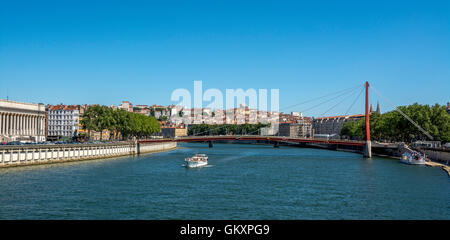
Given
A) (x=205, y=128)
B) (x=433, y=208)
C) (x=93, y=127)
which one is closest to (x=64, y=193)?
(x=433, y=208)

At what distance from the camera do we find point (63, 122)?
100 meters

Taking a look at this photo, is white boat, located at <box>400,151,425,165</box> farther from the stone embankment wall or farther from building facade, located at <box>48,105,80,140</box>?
building facade, located at <box>48,105,80,140</box>

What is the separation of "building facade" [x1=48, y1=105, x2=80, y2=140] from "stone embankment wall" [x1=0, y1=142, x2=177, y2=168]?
110ft

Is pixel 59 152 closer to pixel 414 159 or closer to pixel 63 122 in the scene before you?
pixel 414 159

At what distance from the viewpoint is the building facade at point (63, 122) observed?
100062 mm

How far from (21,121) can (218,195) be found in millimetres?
60832


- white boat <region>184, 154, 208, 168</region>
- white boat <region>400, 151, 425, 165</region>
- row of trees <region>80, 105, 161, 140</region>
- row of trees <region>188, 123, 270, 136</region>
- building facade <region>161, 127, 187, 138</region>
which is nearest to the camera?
white boat <region>184, 154, 208, 168</region>

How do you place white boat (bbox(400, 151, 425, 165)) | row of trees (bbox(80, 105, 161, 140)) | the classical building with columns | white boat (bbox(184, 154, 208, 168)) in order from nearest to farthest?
white boat (bbox(184, 154, 208, 168))
white boat (bbox(400, 151, 425, 165))
the classical building with columns
row of trees (bbox(80, 105, 161, 140))

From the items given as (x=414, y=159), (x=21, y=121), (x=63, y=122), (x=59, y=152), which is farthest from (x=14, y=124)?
(x=414, y=159)

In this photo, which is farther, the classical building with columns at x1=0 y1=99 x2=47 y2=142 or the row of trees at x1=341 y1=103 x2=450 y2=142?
the classical building with columns at x1=0 y1=99 x2=47 y2=142

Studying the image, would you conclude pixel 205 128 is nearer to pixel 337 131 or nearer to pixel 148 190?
pixel 337 131

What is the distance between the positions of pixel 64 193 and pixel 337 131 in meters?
179

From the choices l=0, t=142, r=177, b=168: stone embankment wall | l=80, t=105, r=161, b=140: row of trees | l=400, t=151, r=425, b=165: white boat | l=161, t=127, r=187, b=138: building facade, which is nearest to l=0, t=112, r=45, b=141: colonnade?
l=80, t=105, r=161, b=140: row of trees

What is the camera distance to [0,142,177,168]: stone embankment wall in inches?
1543
